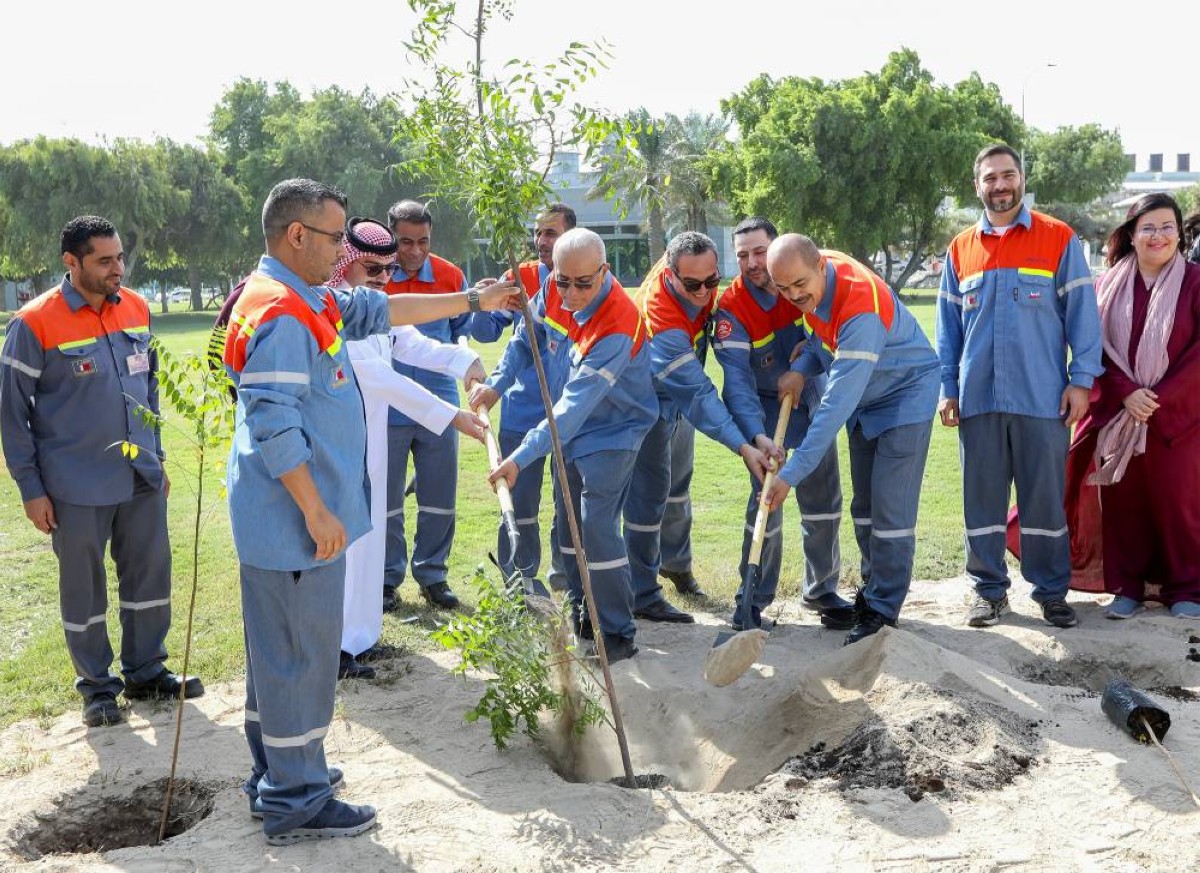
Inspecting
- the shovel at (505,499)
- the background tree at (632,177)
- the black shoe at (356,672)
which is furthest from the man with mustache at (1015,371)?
the black shoe at (356,672)

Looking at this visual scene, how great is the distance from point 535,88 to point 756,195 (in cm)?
3517

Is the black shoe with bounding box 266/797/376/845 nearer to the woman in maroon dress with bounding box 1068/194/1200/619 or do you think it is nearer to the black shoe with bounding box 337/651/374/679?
the black shoe with bounding box 337/651/374/679

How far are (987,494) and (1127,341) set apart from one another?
1139 mm

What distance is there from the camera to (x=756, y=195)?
3819 centimetres

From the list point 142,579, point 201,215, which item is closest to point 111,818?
point 142,579

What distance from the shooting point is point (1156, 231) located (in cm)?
612

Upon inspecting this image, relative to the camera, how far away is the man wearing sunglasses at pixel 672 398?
19.1 ft

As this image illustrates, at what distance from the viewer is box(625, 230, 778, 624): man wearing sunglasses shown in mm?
5820

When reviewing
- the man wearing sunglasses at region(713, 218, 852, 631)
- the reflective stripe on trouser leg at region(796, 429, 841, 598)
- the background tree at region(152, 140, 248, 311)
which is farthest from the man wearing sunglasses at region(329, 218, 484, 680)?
the background tree at region(152, 140, 248, 311)

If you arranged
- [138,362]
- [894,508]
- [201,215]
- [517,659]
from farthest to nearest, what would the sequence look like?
[201,215] → [894,508] → [138,362] → [517,659]

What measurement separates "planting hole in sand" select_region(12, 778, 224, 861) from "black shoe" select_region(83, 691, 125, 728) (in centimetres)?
68

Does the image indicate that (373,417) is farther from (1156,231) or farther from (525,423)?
(1156,231)

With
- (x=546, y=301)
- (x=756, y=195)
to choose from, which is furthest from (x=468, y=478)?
(x=756, y=195)

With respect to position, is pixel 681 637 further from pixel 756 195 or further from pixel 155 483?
pixel 756 195
